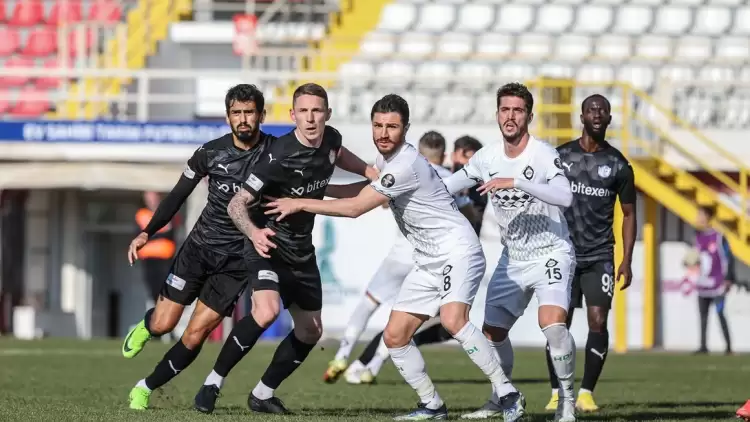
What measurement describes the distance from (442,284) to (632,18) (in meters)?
18.1

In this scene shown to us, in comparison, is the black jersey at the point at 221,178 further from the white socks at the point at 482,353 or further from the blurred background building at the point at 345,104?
the blurred background building at the point at 345,104

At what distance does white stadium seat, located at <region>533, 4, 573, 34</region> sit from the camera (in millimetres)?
25797

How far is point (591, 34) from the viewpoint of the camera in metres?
25.5

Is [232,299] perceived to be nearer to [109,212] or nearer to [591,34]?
[109,212]

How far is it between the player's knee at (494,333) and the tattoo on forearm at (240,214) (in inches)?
70.9

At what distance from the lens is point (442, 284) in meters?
8.72

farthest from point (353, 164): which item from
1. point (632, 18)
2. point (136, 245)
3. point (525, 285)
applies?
point (632, 18)

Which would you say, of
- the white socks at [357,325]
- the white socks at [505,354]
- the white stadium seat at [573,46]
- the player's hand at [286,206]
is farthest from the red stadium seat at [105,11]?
the player's hand at [286,206]

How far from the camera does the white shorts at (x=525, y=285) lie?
902 centimetres

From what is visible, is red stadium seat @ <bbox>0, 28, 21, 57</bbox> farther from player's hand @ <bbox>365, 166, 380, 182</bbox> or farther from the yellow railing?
player's hand @ <bbox>365, 166, 380, 182</bbox>

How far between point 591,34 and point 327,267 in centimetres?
699

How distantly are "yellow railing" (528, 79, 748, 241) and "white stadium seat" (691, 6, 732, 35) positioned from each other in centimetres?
439

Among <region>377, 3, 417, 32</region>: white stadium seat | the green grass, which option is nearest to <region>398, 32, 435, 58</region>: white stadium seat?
<region>377, 3, 417, 32</region>: white stadium seat

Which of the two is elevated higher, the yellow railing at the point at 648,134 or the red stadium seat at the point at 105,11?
the red stadium seat at the point at 105,11
